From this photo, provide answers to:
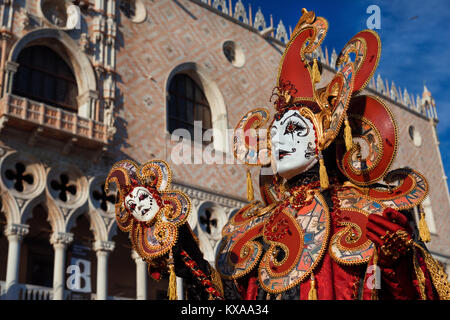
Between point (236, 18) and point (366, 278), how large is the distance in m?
10.9

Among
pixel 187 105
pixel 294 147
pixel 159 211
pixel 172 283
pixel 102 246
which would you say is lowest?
pixel 172 283

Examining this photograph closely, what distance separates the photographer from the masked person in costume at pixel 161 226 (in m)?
3.33

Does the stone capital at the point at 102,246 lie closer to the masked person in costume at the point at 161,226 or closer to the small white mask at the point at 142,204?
the masked person in costume at the point at 161,226

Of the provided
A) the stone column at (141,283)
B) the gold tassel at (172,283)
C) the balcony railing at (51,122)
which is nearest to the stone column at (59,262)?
the stone column at (141,283)

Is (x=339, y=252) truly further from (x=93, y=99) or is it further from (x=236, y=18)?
(x=236, y=18)

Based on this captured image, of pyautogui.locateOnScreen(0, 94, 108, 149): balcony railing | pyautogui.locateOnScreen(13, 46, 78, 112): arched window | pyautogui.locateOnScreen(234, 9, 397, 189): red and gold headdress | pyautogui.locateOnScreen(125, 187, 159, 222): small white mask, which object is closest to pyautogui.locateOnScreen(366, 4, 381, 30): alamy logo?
pyautogui.locateOnScreen(234, 9, 397, 189): red and gold headdress

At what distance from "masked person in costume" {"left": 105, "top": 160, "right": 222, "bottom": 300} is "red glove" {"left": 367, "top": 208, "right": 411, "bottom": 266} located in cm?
105

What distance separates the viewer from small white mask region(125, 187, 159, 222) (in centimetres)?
339

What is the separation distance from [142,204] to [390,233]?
1.45m

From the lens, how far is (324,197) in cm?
359

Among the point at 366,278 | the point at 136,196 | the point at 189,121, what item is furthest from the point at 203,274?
the point at 189,121

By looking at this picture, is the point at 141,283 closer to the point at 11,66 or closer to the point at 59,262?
the point at 59,262

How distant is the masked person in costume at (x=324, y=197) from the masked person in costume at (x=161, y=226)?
325mm

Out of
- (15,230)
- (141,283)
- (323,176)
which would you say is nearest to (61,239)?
(15,230)
